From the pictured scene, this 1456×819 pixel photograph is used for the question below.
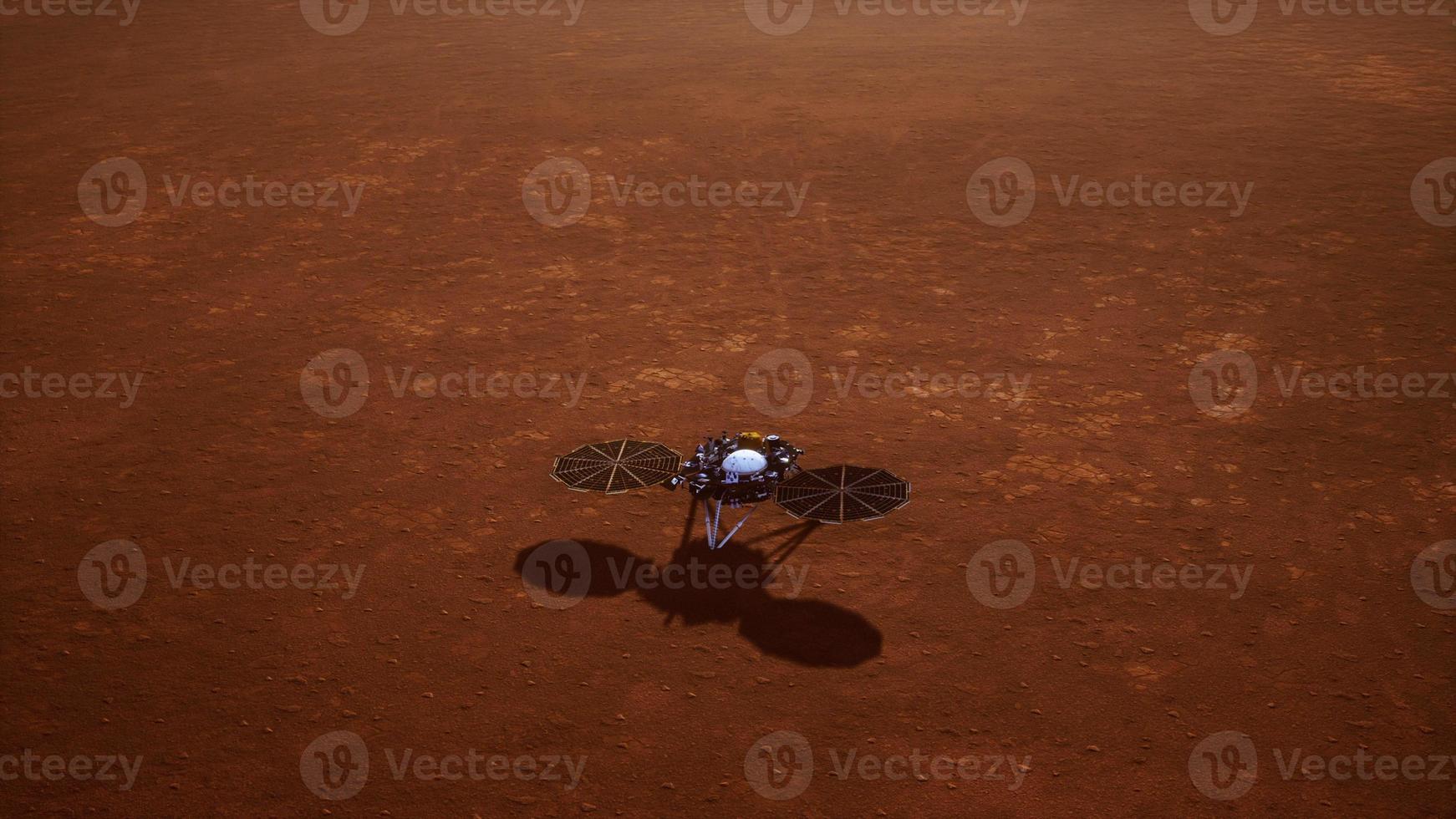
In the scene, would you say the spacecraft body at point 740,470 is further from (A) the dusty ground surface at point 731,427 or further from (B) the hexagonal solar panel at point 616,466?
(A) the dusty ground surface at point 731,427

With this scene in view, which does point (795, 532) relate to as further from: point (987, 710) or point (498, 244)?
point (498, 244)

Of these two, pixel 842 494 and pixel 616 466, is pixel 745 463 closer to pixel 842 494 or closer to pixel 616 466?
pixel 842 494

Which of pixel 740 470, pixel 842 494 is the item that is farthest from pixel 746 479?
pixel 842 494

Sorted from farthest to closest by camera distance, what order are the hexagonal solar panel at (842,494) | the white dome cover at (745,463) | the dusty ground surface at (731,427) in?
the white dome cover at (745,463) < the hexagonal solar panel at (842,494) < the dusty ground surface at (731,427)

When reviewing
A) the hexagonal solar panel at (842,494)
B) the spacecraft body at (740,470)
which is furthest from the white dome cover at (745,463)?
the hexagonal solar panel at (842,494)

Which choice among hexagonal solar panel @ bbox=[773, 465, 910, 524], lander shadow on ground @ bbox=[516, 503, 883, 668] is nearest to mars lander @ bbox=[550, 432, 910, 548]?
hexagonal solar panel @ bbox=[773, 465, 910, 524]

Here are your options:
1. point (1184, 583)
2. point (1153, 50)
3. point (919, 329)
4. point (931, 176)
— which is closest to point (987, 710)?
point (1184, 583)

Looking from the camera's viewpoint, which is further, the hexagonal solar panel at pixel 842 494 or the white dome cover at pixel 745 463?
the white dome cover at pixel 745 463

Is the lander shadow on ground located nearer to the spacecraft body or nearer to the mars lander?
the mars lander

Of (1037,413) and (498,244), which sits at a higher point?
(498,244)
